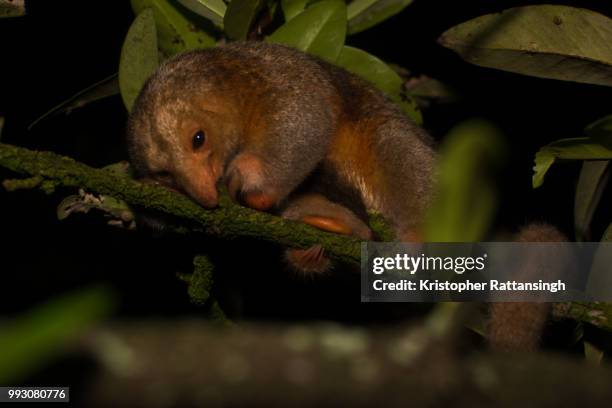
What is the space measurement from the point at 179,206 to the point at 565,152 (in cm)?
139

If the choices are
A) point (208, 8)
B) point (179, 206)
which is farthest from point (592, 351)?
point (208, 8)

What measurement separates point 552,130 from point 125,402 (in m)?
3.90

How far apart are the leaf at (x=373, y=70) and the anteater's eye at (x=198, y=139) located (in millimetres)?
781

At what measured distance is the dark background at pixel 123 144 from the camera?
3934 millimetres

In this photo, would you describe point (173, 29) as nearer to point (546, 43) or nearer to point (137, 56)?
point (137, 56)

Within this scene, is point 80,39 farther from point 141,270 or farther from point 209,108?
point 141,270

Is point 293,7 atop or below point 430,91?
atop

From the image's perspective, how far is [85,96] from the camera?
3.50m

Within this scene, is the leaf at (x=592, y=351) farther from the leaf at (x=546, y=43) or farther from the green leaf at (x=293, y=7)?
the green leaf at (x=293, y=7)

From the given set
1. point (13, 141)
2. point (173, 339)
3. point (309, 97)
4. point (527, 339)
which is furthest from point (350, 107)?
point (173, 339)

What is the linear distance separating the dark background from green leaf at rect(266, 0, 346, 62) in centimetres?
54

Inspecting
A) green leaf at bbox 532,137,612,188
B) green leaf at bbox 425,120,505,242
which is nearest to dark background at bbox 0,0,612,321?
green leaf at bbox 532,137,612,188

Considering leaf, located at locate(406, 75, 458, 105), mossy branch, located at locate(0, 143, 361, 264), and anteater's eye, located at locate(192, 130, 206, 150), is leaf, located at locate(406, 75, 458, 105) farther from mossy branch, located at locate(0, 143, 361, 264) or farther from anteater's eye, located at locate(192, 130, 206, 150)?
mossy branch, located at locate(0, 143, 361, 264)

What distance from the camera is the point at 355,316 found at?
167 inches
